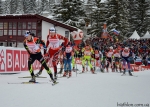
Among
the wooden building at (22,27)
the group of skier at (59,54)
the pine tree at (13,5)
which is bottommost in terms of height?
the group of skier at (59,54)

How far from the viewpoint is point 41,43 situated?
31.5 feet

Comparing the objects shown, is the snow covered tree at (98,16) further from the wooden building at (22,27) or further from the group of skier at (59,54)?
the group of skier at (59,54)

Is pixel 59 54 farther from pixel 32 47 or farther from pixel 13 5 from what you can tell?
pixel 13 5

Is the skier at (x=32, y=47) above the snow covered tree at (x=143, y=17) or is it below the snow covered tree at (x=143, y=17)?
below

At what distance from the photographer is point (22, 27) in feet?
122

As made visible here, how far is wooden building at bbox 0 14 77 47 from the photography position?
3650 centimetres

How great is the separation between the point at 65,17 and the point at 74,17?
6.68ft

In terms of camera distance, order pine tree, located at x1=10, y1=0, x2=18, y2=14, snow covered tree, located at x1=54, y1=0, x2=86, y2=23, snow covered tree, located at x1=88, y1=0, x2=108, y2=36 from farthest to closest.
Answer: pine tree, located at x1=10, y1=0, x2=18, y2=14
snow covered tree, located at x1=88, y1=0, x2=108, y2=36
snow covered tree, located at x1=54, y1=0, x2=86, y2=23

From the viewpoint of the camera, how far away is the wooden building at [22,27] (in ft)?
120

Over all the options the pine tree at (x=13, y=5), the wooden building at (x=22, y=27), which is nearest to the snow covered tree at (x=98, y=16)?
the wooden building at (x=22, y=27)

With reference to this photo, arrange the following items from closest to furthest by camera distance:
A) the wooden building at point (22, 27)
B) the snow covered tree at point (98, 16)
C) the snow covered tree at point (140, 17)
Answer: the wooden building at point (22, 27) < the snow covered tree at point (98, 16) < the snow covered tree at point (140, 17)

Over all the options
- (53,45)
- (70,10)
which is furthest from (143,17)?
(53,45)

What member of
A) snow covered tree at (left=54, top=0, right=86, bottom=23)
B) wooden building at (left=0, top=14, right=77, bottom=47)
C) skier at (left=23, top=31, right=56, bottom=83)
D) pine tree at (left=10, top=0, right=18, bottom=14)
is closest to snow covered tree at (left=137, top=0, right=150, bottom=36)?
snow covered tree at (left=54, top=0, right=86, bottom=23)

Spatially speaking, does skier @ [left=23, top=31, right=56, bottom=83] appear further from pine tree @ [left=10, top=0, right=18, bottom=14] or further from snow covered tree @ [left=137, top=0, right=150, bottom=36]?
pine tree @ [left=10, top=0, right=18, bottom=14]
